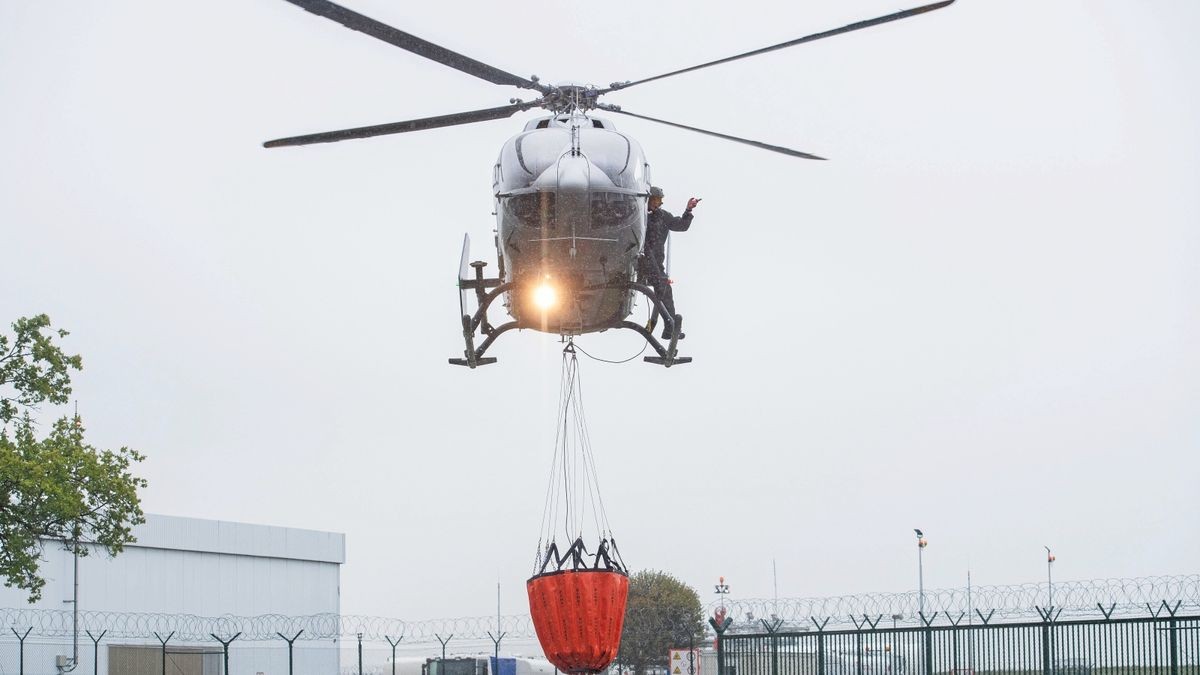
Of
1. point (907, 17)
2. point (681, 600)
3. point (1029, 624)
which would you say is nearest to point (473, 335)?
point (907, 17)

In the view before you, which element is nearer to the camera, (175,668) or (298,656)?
(175,668)

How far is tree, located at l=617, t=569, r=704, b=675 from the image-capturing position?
7838cm

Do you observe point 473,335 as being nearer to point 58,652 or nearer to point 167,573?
point 58,652

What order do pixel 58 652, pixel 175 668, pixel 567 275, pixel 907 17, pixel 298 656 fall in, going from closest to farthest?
1. pixel 907 17
2. pixel 567 275
3. pixel 58 652
4. pixel 175 668
5. pixel 298 656

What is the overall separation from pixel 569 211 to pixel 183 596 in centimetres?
5134

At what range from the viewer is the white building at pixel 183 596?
56.4 meters

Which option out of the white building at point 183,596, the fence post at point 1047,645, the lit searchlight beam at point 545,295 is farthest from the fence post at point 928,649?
the white building at point 183,596

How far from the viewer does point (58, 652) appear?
56.2 m

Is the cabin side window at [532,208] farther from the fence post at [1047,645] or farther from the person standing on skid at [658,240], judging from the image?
the fence post at [1047,645]

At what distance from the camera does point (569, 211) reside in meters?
17.8

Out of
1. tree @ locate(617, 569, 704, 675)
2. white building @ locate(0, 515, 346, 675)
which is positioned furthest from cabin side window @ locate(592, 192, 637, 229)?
tree @ locate(617, 569, 704, 675)

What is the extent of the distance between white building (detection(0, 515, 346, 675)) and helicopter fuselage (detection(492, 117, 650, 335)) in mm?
38353

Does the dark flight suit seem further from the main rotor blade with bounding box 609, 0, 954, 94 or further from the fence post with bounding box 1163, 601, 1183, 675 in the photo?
the fence post with bounding box 1163, 601, 1183, 675

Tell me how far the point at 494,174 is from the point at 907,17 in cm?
542
